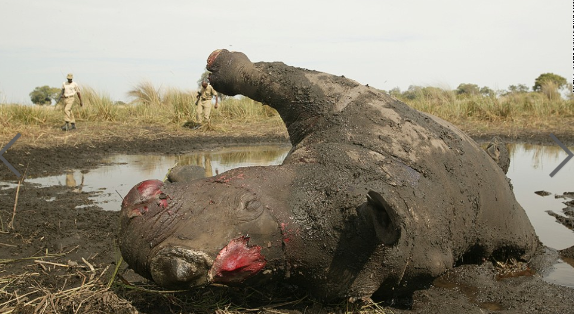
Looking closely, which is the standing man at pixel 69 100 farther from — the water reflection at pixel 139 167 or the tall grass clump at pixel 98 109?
the water reflection at pixel 139 167

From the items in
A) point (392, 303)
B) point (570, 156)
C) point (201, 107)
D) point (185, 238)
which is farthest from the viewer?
point (201, 107)

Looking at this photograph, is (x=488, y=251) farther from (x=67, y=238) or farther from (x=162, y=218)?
(x=67, y=238)

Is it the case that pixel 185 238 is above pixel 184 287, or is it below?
above

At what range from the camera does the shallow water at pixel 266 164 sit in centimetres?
547

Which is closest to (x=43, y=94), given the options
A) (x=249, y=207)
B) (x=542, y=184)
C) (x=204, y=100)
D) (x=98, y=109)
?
(x=98, y=109)

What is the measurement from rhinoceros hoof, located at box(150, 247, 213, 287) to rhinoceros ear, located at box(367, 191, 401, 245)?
86 cm

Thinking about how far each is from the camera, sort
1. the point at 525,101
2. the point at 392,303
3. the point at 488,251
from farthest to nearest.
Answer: the point at 525,101
the point at 488,251
the point at 392,303

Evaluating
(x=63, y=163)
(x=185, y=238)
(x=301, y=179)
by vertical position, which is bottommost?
(x=63, y=163)

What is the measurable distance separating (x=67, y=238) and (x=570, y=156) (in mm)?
9664

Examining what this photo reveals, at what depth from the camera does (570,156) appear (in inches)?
421

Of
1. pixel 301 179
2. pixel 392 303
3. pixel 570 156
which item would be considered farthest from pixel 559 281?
pixel 570 156

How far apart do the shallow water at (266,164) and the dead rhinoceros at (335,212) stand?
1.50 meters

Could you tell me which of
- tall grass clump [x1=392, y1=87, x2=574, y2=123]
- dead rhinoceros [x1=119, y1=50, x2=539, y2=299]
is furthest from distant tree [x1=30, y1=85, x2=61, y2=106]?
dead rhinoceros [x1=119, y1=50, x2=539, y2=299]

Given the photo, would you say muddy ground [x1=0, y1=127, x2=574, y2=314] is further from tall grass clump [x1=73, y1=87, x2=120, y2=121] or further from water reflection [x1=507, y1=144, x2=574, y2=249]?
tall grass clump [x1=73, y1=87, x2=120, y2=121]
